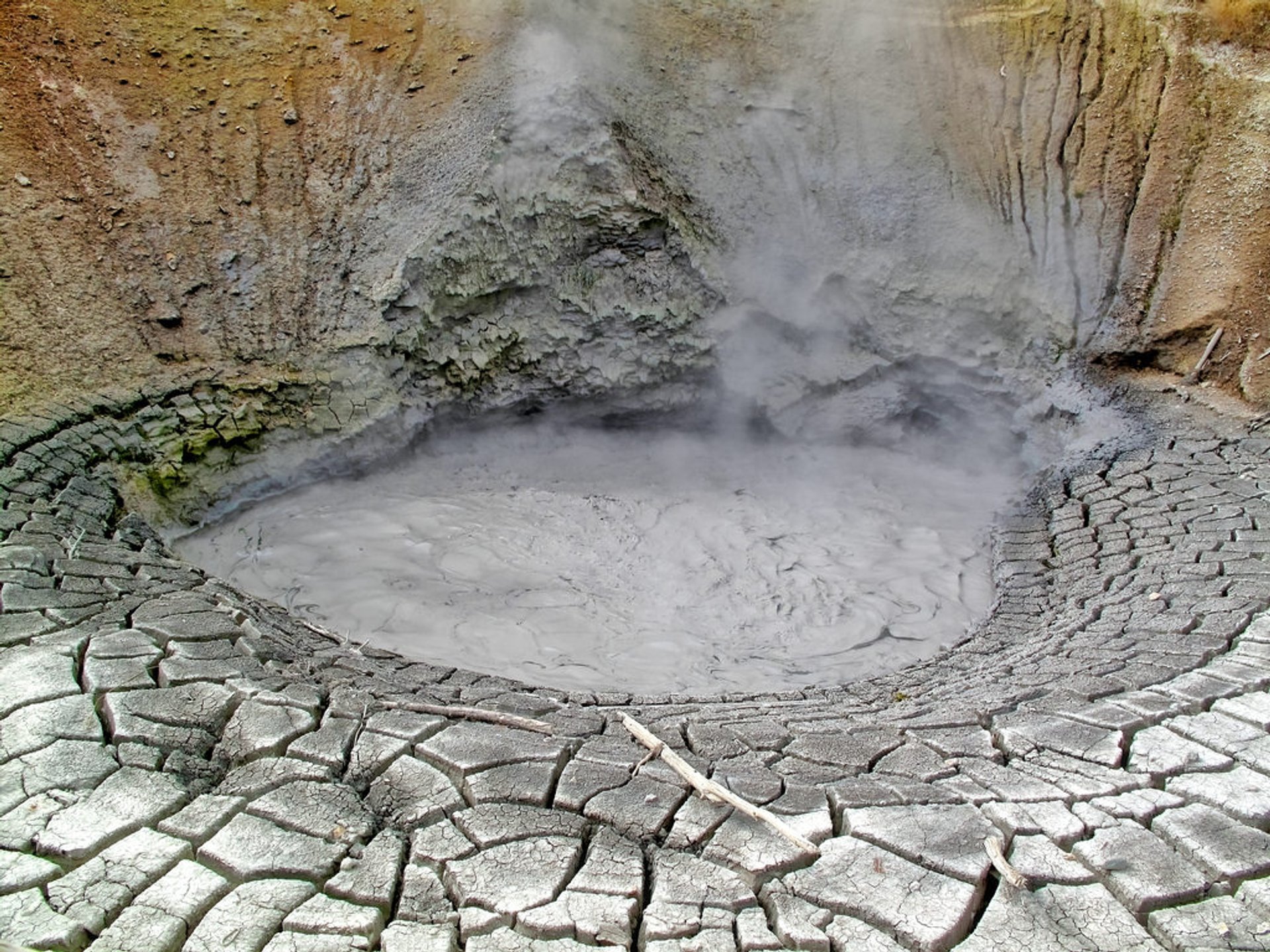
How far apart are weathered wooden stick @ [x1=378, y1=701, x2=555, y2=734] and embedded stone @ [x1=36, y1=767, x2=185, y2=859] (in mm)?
624

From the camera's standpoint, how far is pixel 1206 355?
216 inches

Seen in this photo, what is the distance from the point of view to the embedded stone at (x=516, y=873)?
2080 millimetres

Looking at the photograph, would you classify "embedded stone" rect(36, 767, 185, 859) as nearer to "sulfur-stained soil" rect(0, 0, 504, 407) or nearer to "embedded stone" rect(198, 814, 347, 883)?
"embedded stone" rect(198, 814, 347, 883)

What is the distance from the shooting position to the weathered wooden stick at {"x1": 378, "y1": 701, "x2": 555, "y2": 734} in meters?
2.75

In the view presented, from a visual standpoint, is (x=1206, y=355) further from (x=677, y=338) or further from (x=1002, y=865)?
(x=1002, y=865)

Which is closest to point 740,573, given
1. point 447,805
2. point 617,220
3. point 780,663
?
point 780,663

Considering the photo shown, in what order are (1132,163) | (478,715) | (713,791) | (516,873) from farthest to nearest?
(1132,163) < (478,715) < (713,791) < (516,873)

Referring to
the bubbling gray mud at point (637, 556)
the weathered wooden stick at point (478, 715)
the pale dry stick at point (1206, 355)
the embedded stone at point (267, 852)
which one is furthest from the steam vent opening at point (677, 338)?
the embedded stone at point (267, 852)

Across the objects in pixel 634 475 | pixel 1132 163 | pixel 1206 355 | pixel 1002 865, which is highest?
pixel 1132 163

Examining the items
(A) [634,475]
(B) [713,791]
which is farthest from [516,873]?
(A) [634,475]

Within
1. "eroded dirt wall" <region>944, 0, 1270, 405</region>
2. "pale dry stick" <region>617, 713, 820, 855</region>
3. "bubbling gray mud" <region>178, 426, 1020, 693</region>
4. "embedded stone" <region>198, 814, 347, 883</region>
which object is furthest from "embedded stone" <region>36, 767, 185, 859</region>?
"eroded dirt wall" <region>944, 0, 1270, 405</region>

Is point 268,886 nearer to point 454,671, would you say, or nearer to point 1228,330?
point 454,671

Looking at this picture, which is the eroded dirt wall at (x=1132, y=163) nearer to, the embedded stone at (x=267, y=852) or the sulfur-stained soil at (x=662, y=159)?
the sulfur-stained soil at (x=662, y=159)

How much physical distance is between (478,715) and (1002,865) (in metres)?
1.39
